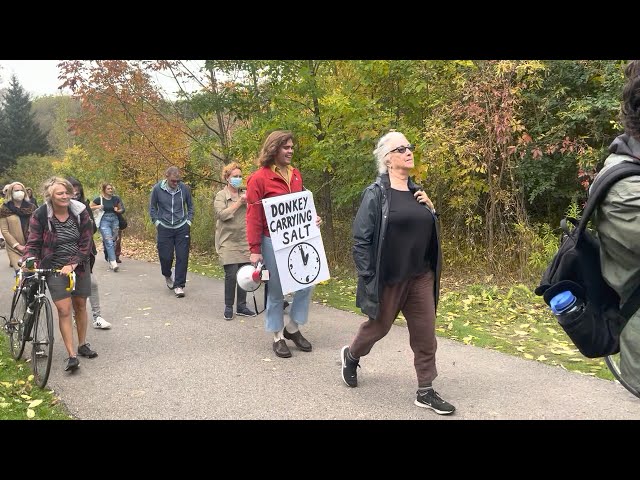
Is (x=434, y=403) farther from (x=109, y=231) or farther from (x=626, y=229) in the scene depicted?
(x=109, y=231)

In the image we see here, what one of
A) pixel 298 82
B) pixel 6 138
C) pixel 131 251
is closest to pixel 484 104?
pixel 298 82

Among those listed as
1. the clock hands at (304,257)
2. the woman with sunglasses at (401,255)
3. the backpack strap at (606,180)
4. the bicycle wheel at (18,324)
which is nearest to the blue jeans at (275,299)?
the clock hands at (304,257)

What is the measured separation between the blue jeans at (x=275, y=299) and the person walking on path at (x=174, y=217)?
3.60m

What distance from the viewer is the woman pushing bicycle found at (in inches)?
208

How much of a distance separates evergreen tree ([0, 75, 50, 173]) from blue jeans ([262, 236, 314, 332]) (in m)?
45.7

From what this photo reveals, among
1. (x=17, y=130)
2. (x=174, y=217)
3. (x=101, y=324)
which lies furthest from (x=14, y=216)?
(x=17, y=130)

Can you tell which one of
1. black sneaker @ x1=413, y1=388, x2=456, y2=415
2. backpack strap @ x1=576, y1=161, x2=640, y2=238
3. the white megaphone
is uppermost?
backpack strap @ x1=576, y1=161, x2=640, y2=238

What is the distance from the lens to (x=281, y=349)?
223 inches

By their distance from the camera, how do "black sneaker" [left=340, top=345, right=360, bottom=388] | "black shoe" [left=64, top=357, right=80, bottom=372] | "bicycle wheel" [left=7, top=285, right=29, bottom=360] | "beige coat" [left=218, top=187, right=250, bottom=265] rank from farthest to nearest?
"beige coat" [left=218, top=187, right=250, bottom=265], "bicycle wheel" [left=7, top=285, right=29, bottom=360], "black shoe" [left=64, top=357, right=80, bottom=372], "black sneaker" [left=340, top=345, right=360, bottom=388]

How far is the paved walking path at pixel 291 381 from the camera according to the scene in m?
4.26

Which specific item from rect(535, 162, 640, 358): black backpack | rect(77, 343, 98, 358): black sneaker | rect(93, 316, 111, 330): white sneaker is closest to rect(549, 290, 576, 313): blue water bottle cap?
rect(535, 162, 640, 358): black backpack

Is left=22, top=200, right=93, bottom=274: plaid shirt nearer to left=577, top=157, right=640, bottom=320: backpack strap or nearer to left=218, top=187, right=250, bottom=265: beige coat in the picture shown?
left=218, top=187, right=250, bottom=265: beige coat

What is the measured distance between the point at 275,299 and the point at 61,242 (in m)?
2.11

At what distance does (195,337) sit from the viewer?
21.3 feet
